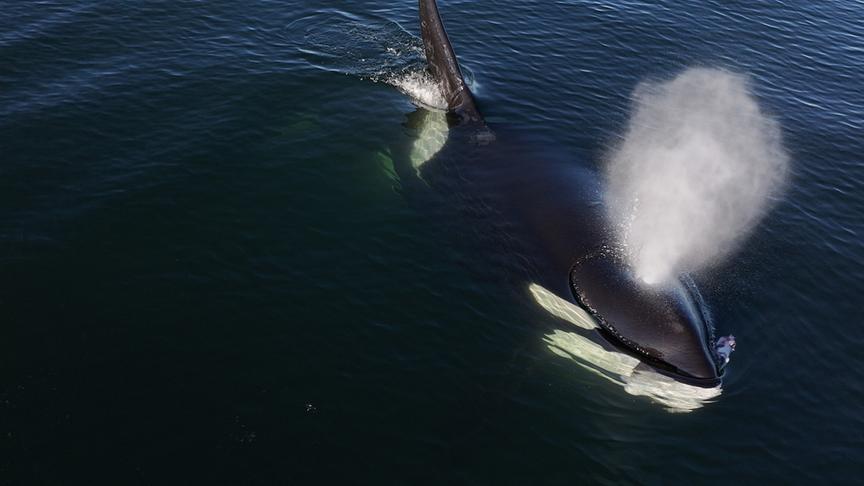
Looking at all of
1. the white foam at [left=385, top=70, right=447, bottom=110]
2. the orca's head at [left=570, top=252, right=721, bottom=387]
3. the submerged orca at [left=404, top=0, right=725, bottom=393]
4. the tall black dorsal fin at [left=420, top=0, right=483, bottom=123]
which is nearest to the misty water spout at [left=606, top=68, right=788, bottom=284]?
the orca's head at [left=570, top=252, right=721, bottom=387]

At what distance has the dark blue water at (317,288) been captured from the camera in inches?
727

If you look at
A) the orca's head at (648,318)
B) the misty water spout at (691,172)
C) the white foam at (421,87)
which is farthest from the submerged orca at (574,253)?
the white foam at (421,87)

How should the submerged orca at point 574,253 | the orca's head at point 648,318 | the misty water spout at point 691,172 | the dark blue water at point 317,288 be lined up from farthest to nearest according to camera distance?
the misty water spout at point 691,172, the submerged orca at point 574,253, the orca's head at point 648,318, the dark blue water at point 317,288

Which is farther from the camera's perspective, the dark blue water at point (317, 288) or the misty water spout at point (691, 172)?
the misty water spout at point (691, 172)

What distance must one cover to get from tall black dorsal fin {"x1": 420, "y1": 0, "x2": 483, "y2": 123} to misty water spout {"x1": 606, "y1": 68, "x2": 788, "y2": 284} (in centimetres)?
748

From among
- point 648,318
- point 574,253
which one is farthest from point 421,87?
point 648,318

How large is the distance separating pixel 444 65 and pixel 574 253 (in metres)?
13.8

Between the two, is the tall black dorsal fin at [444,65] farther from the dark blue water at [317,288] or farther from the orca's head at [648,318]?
the orca's head at [648,318]

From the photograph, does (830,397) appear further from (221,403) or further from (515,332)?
(221,403)

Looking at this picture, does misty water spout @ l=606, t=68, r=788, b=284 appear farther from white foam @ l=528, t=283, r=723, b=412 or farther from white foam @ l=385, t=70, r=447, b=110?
white foam @ l=385, t=70, r=447, b=110

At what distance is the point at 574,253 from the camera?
22.7 metres

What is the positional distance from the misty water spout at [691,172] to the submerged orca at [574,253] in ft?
3.62

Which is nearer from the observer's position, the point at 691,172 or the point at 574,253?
the point at 574,253

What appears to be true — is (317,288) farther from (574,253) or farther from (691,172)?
(691,172)
